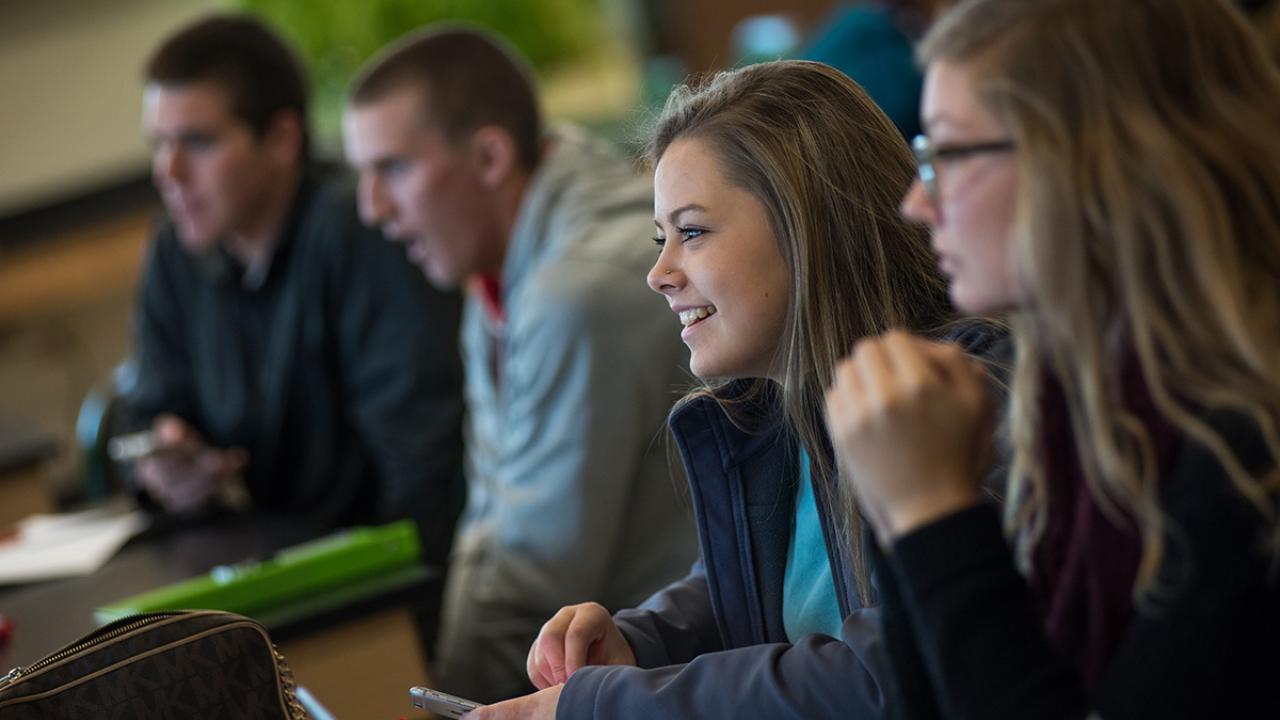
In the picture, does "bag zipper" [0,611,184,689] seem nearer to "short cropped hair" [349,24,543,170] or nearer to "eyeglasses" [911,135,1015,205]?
"eyeglasses" [911,135,1015,205]

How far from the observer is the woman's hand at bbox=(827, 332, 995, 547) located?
0.91 m

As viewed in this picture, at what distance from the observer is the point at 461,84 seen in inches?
99.5

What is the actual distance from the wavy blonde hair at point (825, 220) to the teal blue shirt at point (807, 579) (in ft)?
0.16

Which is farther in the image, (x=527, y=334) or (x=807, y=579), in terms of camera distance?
(x=527, y=334)

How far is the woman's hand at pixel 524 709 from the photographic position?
3.92 ft

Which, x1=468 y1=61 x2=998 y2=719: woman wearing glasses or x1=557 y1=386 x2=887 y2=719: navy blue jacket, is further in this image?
x1=468 y1=61 x2=998 y2=719: woman wearing glasses

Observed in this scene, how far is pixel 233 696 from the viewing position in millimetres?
1255

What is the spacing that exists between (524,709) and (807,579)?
0.28 meters

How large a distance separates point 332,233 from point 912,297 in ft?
6.08

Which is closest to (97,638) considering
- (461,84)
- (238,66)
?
(461,84)

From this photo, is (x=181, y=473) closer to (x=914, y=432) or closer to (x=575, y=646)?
(x=575, y=646)

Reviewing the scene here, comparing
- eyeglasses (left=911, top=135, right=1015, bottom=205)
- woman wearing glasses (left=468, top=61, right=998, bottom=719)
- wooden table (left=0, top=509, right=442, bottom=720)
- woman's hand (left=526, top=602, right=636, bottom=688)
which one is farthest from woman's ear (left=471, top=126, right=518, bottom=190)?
eyeglasses (left=911, top=135, right=1015, bottom=205)

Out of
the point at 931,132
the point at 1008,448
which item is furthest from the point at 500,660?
the point at 931,132

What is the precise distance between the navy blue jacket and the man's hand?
153 cm
